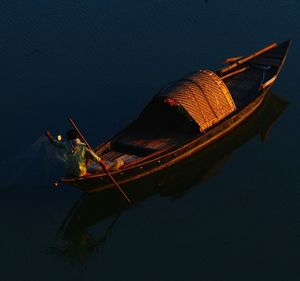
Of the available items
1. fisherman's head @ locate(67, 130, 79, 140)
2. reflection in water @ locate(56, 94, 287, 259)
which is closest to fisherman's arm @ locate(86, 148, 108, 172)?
fisherman's head @ locate(67, 130, 79, 140)

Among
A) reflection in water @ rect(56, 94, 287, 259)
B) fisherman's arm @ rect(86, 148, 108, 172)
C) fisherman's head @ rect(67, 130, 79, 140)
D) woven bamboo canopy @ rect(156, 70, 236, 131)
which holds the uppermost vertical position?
fisherman's head @ rect(67, 130, 79, 140)

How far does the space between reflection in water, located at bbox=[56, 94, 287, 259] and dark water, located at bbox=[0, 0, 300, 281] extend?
0.06 m

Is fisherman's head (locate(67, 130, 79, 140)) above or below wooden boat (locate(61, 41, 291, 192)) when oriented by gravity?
above

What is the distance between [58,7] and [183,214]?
2301 centimetres

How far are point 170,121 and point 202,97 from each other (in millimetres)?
2220

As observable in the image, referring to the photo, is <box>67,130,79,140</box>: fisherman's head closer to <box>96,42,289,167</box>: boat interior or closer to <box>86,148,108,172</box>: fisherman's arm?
<box>86,148,108,172</box>: fisherman's arm

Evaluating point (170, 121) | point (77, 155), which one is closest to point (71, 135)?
point (77, 155)

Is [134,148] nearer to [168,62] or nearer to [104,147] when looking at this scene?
[104,147]

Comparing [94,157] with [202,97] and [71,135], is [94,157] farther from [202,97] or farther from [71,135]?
[202,97]

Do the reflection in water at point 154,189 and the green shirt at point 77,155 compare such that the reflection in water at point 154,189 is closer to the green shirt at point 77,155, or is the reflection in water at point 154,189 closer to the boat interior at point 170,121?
the boat interior at point 170,121

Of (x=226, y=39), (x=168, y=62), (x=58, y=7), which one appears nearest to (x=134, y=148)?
(x=168, y=62)

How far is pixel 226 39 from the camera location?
32.6 m

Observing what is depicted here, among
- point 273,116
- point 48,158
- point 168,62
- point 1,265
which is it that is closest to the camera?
point 1,265

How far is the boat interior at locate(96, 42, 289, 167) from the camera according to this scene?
2242cm
